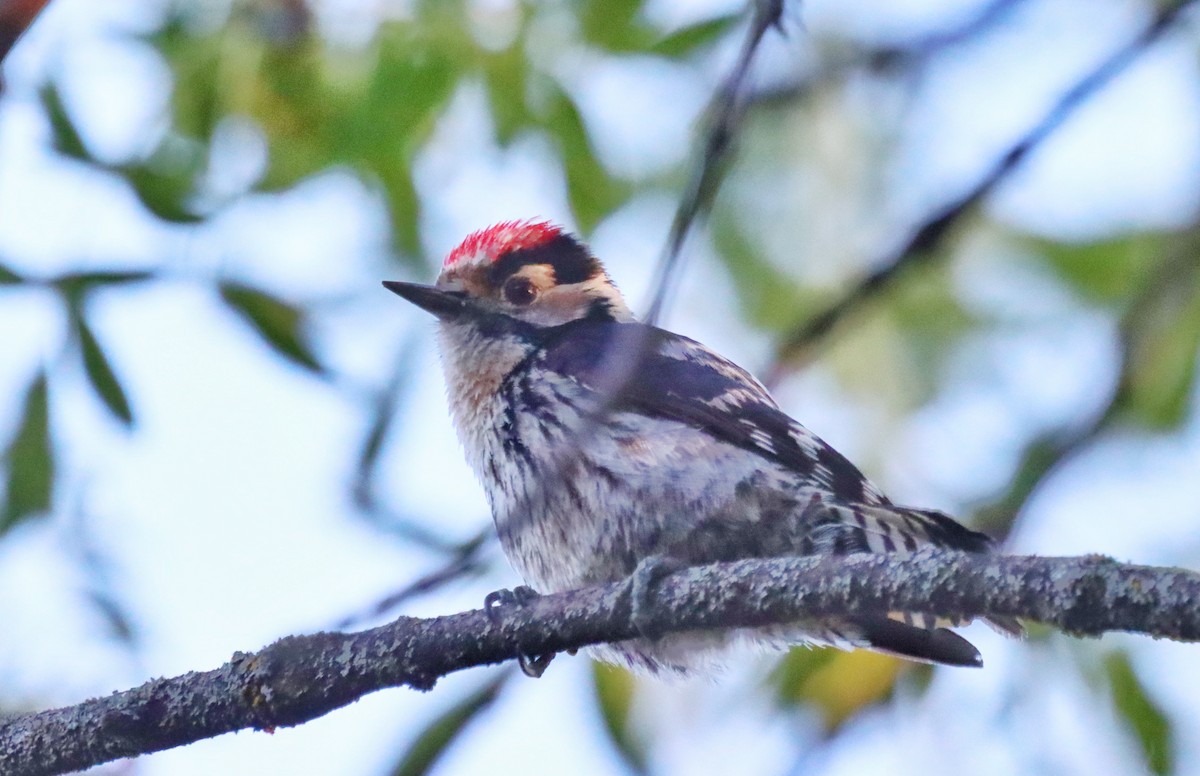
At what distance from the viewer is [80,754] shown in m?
3.19

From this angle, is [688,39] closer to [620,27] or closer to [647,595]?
[620,27]

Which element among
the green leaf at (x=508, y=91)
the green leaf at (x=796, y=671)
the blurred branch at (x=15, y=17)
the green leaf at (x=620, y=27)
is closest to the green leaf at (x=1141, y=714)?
the green leaf at (x=796, y=671)

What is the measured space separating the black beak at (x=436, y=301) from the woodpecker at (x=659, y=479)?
9cm

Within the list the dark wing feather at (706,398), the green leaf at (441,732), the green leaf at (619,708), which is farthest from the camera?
the green leaf at (619,708)

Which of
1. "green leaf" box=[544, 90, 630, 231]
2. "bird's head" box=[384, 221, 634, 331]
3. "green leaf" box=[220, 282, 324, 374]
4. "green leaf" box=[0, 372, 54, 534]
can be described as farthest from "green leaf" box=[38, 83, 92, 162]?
"green leaf" box=[544, 90, 630, 231]

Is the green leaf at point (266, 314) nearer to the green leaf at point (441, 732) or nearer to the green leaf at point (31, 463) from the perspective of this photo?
the green leaf at point (31, 463)

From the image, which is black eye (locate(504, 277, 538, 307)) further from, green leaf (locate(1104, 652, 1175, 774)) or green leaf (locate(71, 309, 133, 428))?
green leaf (locate(1104, 652, 1175, 774))

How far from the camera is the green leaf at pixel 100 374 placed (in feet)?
13.5

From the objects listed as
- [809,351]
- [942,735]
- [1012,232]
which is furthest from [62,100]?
[1012,232]

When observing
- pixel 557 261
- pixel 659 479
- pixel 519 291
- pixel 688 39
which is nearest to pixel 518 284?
pixel 519 291

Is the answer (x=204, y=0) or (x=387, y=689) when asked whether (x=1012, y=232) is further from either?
(x=387, y=689)

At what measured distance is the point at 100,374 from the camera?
4.17 meters

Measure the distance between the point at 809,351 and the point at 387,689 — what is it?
4.32 feet

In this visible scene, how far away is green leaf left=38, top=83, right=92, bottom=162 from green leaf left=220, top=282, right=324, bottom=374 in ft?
1.82
